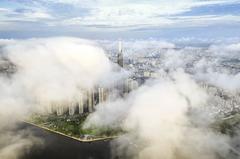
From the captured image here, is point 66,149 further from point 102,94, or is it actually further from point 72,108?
point 102,94

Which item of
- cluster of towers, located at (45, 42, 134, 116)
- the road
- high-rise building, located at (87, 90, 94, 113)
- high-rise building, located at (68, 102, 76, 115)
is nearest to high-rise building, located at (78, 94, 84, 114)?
cluster of towers, located at (45, 42, 134, 116)

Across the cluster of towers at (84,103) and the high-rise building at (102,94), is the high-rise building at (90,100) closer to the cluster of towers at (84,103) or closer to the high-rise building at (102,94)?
the cluster of towers at (84,103)

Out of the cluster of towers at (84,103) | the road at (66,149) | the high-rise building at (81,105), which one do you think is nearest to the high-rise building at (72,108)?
the cluster of towers at (84,103)

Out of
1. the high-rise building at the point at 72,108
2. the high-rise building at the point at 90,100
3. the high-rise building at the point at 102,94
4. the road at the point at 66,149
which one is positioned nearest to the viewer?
the road at the point at 66,149

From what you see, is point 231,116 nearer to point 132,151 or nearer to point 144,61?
point 132,151

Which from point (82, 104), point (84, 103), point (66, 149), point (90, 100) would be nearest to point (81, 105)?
point (82, 104)

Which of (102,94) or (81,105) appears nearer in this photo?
(81,105)

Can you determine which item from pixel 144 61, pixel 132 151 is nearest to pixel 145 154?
pixel 132 151

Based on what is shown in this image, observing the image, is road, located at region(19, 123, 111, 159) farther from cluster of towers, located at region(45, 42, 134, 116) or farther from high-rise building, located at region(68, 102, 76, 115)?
cluster of towers, located at region(45, 42, 134, 116)

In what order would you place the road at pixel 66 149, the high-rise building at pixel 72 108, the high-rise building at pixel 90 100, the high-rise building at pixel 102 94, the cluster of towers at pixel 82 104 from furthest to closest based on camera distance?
1. the high-rise building at pixel 102 94
2. the high-rise building at pixel 90 100
3. the cluster of towers at pixel 82 104
4. the high-rise building at pixel 72 108
5. the road at pixel 66 149

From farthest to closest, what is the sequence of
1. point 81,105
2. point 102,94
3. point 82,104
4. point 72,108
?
point 102,94, point 82,104, point 81,105, point 72,108

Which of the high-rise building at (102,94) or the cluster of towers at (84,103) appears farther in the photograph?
the high-rise building at (102,94)
